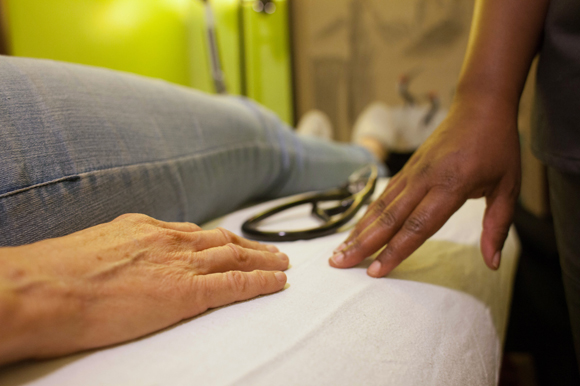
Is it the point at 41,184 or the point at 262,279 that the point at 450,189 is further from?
the point at 41,184

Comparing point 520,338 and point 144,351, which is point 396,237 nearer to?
point 144,351

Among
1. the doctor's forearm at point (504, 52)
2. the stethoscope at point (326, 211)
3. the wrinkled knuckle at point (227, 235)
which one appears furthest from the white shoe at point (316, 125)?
the wrinkled knuckle at point (227, 235)

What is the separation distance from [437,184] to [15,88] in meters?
0.41

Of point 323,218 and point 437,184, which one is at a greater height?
point 437,184

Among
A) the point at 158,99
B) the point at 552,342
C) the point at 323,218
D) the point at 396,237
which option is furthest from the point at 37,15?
the point at 552,342

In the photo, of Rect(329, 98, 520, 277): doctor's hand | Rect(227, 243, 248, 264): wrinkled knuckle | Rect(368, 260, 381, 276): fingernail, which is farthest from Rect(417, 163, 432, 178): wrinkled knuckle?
Rect(227, 243, 248, 264): wrinkled knuckle

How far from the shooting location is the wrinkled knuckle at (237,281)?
27 centimetres

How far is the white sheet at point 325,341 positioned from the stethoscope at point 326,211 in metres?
0.06

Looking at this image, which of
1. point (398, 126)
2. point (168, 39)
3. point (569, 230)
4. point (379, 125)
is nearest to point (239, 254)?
point (569, 230)

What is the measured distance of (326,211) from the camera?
518 mm

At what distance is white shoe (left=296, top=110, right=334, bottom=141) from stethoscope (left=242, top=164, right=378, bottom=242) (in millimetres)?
1223

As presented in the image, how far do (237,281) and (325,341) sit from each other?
0.09 m

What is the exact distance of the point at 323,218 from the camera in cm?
50

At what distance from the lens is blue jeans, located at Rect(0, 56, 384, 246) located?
0.26m
